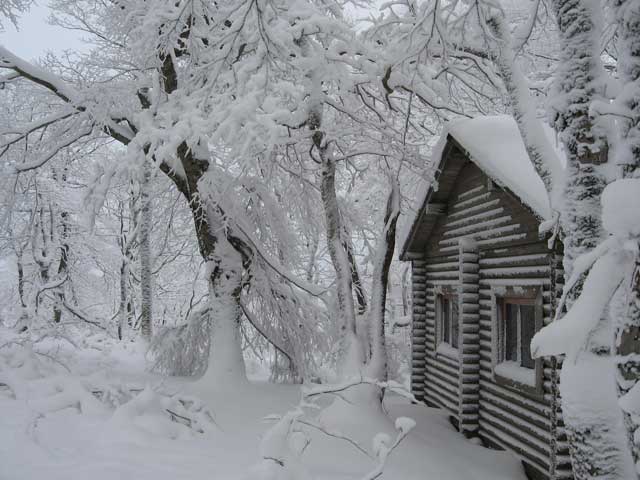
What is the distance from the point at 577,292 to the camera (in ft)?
12.7

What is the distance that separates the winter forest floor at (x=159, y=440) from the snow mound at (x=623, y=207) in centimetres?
294

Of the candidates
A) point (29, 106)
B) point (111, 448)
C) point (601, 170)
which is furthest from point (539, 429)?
point (29, 106)

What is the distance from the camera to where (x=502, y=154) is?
7.34 metres

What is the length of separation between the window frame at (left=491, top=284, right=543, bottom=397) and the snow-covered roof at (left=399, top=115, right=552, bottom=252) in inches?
55.5

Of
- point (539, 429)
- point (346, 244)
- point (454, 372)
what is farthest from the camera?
point (346, 244)

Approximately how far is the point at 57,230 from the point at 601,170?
22.2 metres

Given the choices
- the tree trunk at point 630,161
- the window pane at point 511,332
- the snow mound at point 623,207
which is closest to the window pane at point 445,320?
the window pane at point 511,332

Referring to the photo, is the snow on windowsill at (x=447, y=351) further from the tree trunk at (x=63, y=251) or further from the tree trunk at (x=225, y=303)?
the tree trunk at (x=63, y=251)

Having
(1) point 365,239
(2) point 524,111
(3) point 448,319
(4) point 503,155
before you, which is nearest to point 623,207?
(2) point 524,111

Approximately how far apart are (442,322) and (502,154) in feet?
15.7

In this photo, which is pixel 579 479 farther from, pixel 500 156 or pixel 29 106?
pixel 29 106

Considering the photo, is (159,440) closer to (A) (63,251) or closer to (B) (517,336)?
(B) (517,336)

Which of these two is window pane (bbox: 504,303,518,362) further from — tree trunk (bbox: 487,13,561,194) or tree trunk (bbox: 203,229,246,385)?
tree trunk (bbox: 203,229,246,385)

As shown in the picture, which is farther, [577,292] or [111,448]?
[111,448]
